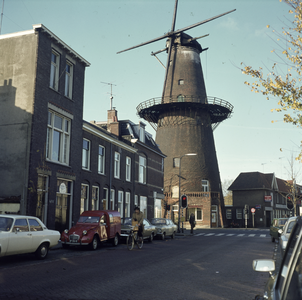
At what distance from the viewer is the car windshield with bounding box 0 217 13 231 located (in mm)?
11043

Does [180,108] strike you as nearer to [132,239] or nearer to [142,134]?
[142,134]

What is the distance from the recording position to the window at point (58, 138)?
66.9 feet

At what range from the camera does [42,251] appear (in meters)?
12.4

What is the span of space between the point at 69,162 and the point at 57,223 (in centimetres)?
376

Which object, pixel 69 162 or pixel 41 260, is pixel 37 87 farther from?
pixel 41 260

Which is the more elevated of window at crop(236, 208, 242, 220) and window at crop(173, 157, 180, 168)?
window at crop(173, 157, 180, 168)

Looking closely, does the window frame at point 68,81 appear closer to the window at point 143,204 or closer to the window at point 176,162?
the window at point 143,204

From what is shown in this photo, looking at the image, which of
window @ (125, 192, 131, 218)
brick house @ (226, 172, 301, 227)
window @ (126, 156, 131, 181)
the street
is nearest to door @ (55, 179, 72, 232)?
the street

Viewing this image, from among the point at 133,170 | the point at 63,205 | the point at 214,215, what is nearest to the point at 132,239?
the point at 63,205

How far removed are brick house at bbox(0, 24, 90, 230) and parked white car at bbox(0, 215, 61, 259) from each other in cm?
588

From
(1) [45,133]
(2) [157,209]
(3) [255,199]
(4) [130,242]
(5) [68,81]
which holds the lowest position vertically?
(4) [130,242]

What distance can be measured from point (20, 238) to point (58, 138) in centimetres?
1076

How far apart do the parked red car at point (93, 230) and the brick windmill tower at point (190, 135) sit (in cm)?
2908

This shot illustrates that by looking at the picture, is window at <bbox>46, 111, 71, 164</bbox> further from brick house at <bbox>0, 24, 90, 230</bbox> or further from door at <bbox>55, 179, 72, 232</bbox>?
door at <bbox>55, 179, 72, 232</bbox>
